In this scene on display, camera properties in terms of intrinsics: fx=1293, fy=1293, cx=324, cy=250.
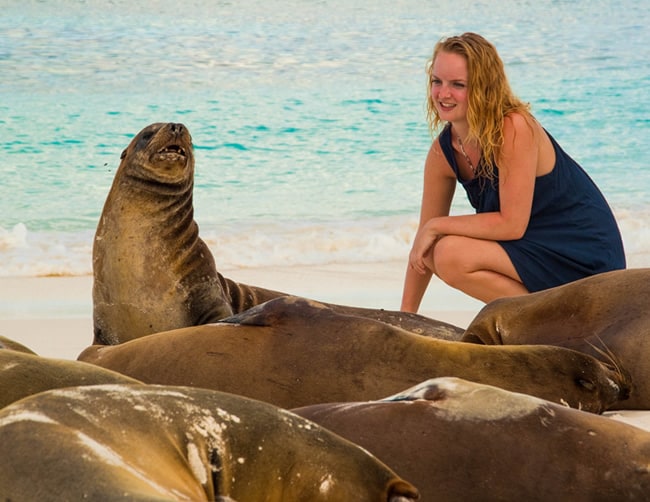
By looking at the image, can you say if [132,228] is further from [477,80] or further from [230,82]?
[230,82]

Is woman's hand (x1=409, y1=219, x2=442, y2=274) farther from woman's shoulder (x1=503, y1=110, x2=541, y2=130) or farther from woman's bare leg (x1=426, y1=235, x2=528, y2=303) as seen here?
woman's shoulder (x1=503, y1=110, x2=541, y2=130)

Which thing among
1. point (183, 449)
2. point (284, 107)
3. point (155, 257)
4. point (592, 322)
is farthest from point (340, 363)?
point (284, 107)

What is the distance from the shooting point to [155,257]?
617 cm

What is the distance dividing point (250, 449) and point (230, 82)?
20896mm

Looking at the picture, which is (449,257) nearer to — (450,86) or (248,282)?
(450,86)

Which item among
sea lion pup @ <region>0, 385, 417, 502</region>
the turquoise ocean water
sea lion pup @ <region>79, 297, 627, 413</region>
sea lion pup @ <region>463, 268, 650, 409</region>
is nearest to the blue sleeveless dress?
sea lion pup @ <region>463, 268, 650, 409</region>

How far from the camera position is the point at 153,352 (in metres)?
4.30

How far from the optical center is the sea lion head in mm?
6316

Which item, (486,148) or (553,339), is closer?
(553,339)

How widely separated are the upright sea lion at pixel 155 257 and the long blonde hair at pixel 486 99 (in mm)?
896

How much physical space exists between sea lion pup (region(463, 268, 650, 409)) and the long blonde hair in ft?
4.35

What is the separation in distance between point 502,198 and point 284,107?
1509cm

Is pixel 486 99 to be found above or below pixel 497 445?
above

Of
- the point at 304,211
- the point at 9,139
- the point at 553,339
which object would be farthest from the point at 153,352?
the point at 9,139
